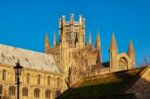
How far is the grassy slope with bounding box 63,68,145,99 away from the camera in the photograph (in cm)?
5097

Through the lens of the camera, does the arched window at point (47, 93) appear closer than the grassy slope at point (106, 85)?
No

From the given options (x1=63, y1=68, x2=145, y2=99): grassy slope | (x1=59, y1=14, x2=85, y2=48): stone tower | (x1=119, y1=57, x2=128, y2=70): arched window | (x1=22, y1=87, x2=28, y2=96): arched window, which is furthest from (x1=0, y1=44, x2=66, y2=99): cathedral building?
(x1=63, y1=68, x2=145, y2=99): grassy slope

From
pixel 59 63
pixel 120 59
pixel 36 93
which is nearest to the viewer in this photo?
pixel 36 93

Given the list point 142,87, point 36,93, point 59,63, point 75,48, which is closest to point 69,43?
point 75,48

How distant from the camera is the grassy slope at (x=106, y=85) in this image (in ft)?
167

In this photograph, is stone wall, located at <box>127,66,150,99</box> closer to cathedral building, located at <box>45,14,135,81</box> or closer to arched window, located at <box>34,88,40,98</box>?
arched window, located at <box>34,88,40,98</box>

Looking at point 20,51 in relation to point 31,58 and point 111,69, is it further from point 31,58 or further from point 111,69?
point 111,69

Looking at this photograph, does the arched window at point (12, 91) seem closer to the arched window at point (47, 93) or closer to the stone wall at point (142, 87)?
the arched window at point (47, 93)

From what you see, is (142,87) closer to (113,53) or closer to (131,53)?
(113,53)

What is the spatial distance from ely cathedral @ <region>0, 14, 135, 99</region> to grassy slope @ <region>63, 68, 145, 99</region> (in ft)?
138

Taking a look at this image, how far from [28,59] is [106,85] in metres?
69.5

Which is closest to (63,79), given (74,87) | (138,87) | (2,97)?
(2,97)

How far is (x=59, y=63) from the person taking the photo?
466 feet

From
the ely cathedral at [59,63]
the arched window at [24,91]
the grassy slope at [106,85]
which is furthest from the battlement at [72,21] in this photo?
the grassy slope at [106,85]
